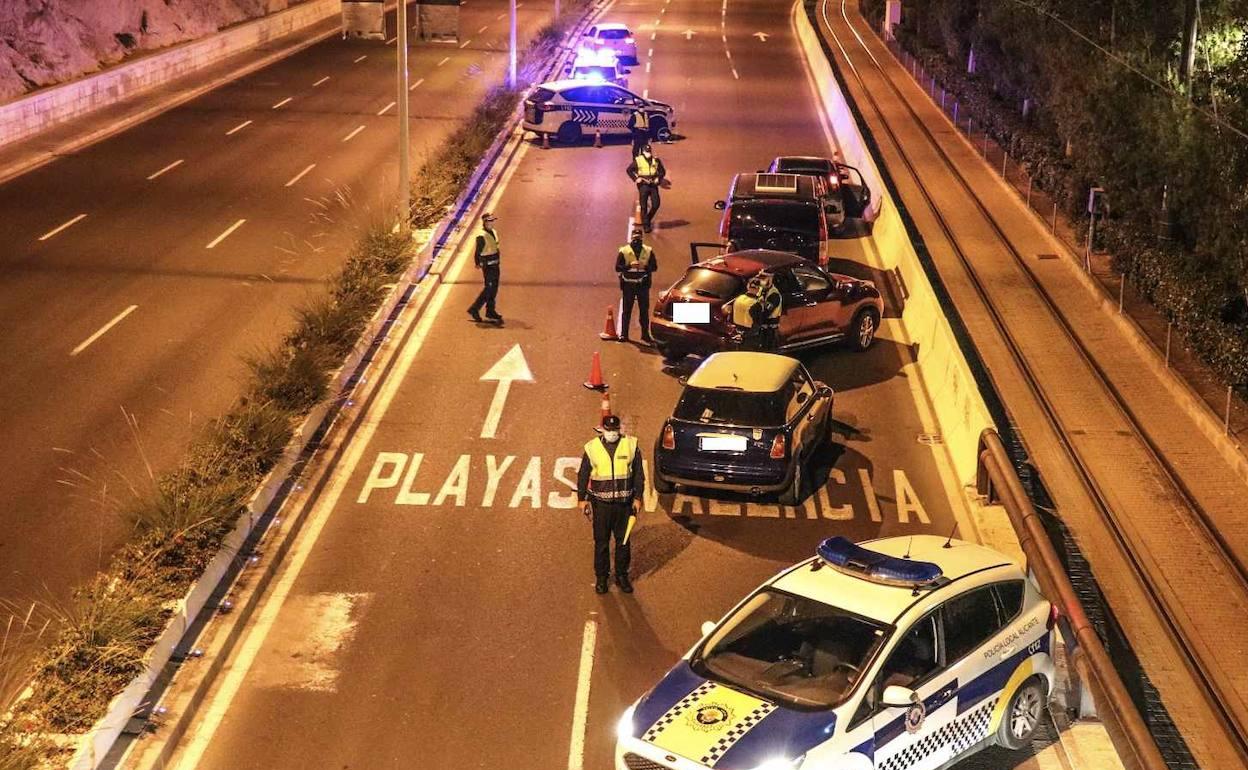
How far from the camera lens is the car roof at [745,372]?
16.5m

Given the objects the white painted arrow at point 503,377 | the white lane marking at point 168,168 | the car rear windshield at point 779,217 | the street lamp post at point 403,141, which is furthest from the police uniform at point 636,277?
the white lane marking at point 168,168

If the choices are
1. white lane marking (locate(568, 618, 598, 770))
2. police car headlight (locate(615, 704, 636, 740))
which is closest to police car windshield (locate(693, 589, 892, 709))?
police car headlight (locate(615, 704, 636, 740))

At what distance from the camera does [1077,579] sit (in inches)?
565

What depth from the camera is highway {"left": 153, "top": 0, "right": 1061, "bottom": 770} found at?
38.0 feet

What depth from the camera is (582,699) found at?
12.0 m

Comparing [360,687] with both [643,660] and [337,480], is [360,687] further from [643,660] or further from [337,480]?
[337,480]

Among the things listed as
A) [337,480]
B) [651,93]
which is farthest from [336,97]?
[337,480]

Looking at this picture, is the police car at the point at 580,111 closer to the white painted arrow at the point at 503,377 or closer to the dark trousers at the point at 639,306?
the dark trousers at the point at 639,306

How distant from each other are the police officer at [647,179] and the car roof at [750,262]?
6.45 m

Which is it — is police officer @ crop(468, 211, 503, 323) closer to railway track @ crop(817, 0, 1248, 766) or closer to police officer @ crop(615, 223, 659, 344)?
police officer @ crop(615, 223, 659, 344)

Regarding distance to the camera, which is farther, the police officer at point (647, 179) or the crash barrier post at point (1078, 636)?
the police officer at point (647, 179)

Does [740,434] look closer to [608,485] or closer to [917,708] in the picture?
[608,485]

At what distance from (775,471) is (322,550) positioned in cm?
468

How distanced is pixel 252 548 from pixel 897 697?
7.35m
